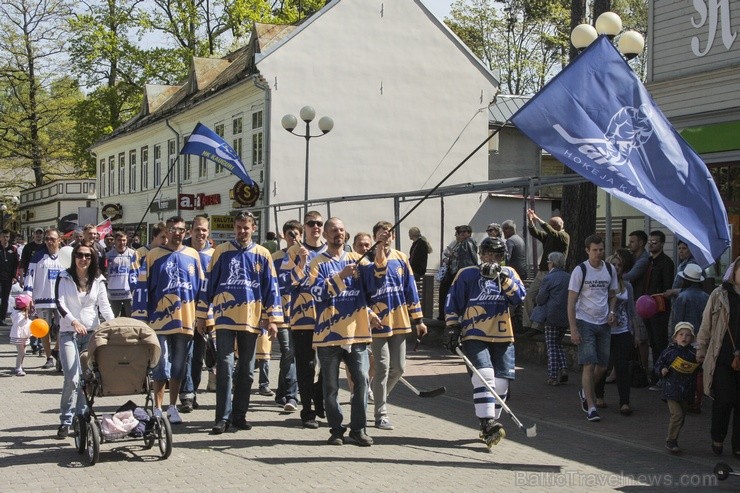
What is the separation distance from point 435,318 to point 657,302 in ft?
22.7

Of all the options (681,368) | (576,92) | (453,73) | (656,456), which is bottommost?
(656,456)

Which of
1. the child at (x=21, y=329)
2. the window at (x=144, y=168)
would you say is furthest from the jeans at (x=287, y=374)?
the window at (x=144, y=168)

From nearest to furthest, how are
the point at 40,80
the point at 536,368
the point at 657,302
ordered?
the point at 657,302 < the point at 536,368 < the point at 40,80

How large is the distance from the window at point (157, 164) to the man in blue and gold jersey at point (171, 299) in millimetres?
32998

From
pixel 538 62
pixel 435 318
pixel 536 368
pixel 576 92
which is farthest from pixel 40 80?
pixel 576 92

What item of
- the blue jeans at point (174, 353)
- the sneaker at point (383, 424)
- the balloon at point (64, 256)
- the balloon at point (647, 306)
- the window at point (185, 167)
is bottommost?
the sneaker at point (383, 424)

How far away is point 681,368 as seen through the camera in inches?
369

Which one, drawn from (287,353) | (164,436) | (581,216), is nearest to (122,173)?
(581,216)

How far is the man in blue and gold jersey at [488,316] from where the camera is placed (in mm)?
9383

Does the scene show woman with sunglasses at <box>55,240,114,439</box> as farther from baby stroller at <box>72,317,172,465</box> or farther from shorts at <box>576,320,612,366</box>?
shorts at <box>576,320,612,366</box>

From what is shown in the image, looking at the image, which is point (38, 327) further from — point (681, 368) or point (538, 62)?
point (538, 62)

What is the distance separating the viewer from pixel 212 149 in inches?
717

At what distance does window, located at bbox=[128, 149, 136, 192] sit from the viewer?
1836 inches

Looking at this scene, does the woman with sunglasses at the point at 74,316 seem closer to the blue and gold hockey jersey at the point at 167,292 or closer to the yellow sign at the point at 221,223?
the blue and gold hockey jersey at the point at 167,292
